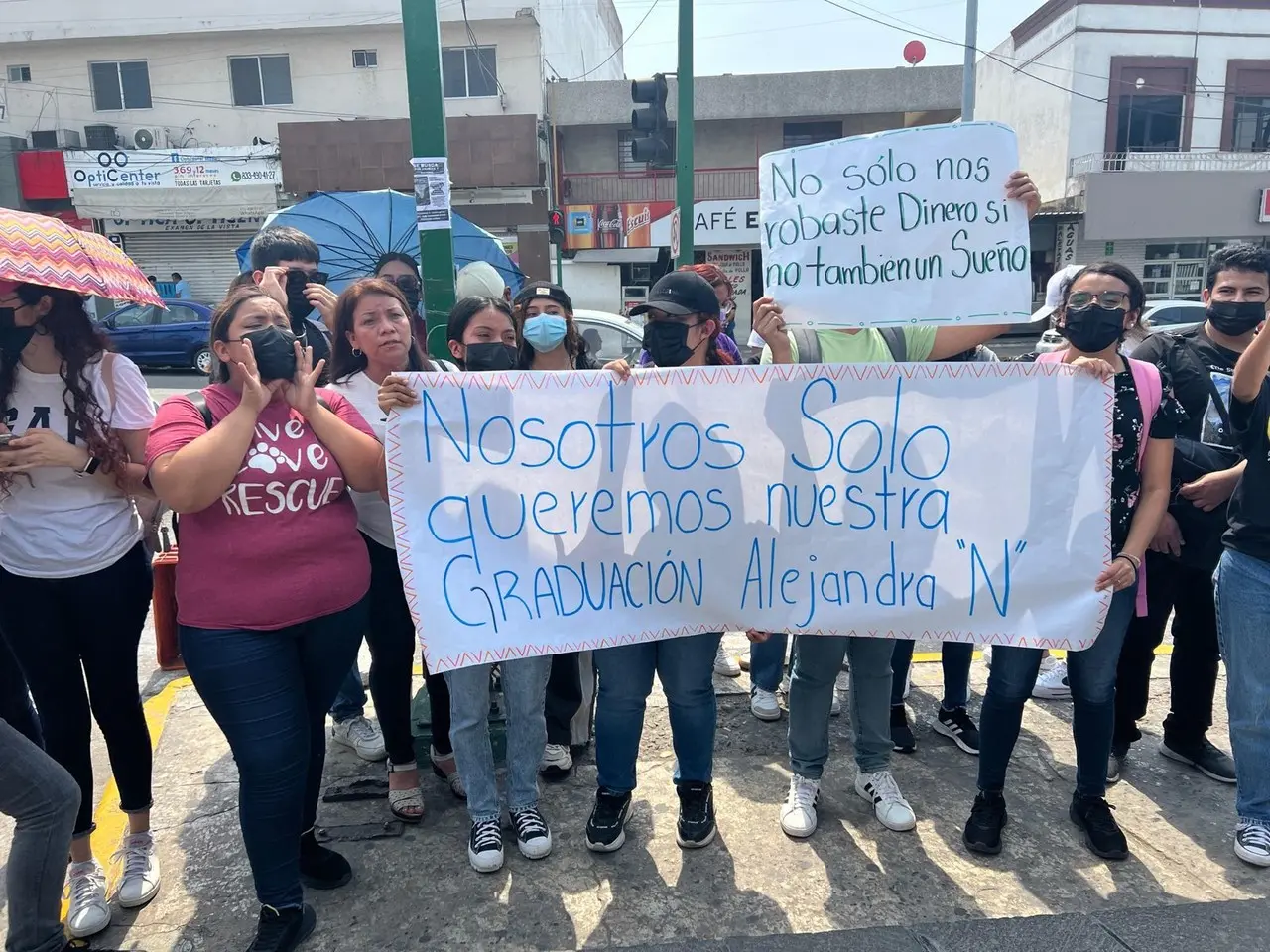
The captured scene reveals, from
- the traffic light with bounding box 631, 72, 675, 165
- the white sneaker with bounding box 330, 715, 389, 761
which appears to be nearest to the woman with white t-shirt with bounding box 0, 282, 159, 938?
the white sneaker with bounding box 330, 715, 389, 761

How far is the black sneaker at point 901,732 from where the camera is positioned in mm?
3545

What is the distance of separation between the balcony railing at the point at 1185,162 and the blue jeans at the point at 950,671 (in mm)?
22443

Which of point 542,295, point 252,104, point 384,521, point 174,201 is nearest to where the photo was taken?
point 384,521

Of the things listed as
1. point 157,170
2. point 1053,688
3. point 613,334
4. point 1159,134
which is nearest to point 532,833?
point 1053,688

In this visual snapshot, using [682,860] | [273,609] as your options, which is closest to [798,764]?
[682,860]

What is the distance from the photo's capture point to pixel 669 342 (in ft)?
9.34

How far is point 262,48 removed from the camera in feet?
71.7

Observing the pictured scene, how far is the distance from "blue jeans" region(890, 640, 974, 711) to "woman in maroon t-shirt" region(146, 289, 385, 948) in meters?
2.15

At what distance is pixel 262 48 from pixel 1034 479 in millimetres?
24167

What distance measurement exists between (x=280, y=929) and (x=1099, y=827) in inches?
99.8

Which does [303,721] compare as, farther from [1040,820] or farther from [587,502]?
[1040,820]

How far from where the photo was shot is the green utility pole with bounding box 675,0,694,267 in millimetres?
7211

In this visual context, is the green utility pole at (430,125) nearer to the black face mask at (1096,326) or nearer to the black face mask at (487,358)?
the black face mask at (487,358)

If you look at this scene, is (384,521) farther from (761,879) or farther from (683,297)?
(761,879)
